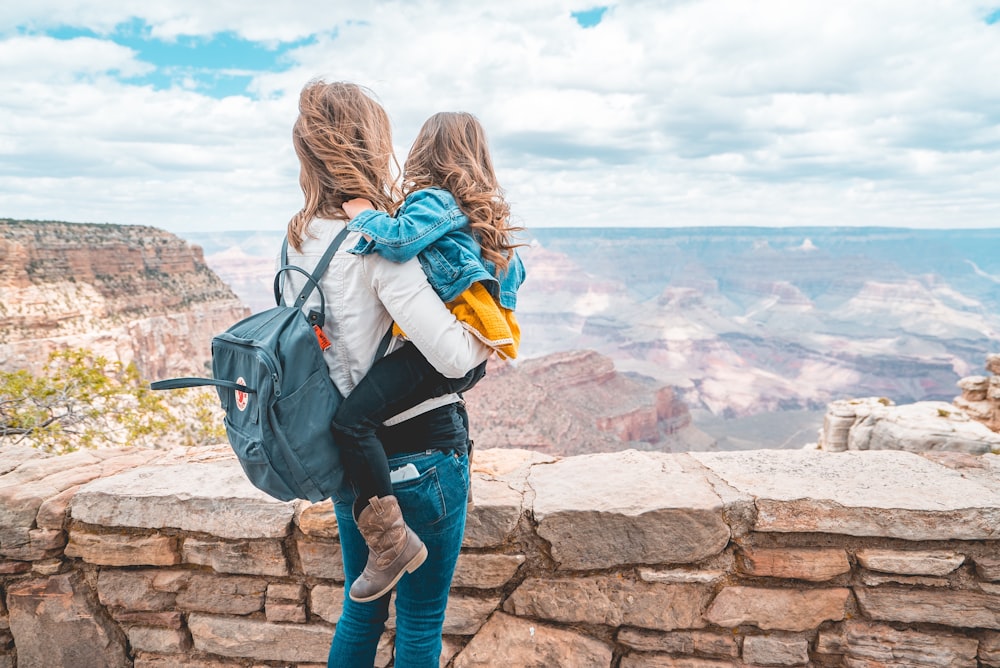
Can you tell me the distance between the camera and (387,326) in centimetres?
132

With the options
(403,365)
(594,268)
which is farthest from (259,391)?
(594,268)

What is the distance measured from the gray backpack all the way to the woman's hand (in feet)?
0.22

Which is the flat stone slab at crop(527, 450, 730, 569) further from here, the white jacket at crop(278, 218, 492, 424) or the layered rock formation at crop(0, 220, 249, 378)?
the layered rock formation at crop(0, 220, 249, 378)

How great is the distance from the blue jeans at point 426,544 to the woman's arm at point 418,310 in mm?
187

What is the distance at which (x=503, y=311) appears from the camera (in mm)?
1424

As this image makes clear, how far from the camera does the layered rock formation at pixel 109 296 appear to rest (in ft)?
63.6

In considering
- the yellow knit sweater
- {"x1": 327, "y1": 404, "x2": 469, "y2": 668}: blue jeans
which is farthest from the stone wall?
the yellow knit sweater

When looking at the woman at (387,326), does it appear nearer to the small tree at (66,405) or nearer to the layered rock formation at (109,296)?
the small tree at (66,405)

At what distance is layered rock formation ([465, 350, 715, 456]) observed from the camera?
3672 cm

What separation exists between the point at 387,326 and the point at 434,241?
21cm

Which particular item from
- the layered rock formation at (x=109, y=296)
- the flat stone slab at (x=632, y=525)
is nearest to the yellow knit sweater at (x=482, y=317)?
the flat stone slab at (x=632, y=525)

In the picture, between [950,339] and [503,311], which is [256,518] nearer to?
[503,311]

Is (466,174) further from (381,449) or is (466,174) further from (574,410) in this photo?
(574,410)

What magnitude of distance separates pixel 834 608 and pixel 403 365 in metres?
1.60
